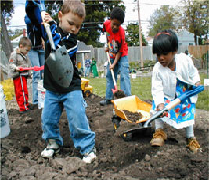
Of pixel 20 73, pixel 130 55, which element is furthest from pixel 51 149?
pixel 130 55

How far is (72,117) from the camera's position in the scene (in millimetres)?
2158

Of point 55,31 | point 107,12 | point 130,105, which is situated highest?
point 107,12

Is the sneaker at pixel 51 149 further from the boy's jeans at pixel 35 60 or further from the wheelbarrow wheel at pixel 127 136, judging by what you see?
the boy's jeans at pixel 35 60

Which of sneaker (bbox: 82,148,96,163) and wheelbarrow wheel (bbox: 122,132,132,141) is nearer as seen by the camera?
sneaker (bbox: 82,148,96,163)

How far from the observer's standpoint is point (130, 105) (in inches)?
132

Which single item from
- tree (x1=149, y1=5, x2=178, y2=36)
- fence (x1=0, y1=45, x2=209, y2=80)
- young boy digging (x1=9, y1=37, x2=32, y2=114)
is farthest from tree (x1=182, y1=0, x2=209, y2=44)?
young boy digging (x1=9, y1=37, x2=32, y2=114)

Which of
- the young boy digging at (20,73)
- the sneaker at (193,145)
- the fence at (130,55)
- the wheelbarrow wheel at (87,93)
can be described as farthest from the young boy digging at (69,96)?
the fence at (130,55)

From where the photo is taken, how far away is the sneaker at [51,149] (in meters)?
2.26

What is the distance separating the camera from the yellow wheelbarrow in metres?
2.64

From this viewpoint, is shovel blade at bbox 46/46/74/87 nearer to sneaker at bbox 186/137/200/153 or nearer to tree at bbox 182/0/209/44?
sneaker at bbox 186/137/200/153

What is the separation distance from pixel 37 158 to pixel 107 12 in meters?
28.1

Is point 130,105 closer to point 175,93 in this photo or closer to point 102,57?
point 175,93

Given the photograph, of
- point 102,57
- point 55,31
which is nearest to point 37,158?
point 55,31

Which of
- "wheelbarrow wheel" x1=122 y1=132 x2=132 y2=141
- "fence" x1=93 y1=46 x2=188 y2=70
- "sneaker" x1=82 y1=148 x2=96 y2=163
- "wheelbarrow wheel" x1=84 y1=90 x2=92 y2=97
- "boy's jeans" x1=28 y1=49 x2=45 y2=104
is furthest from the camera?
"fence" x1=93 y1=46 x2=188 y2=70
